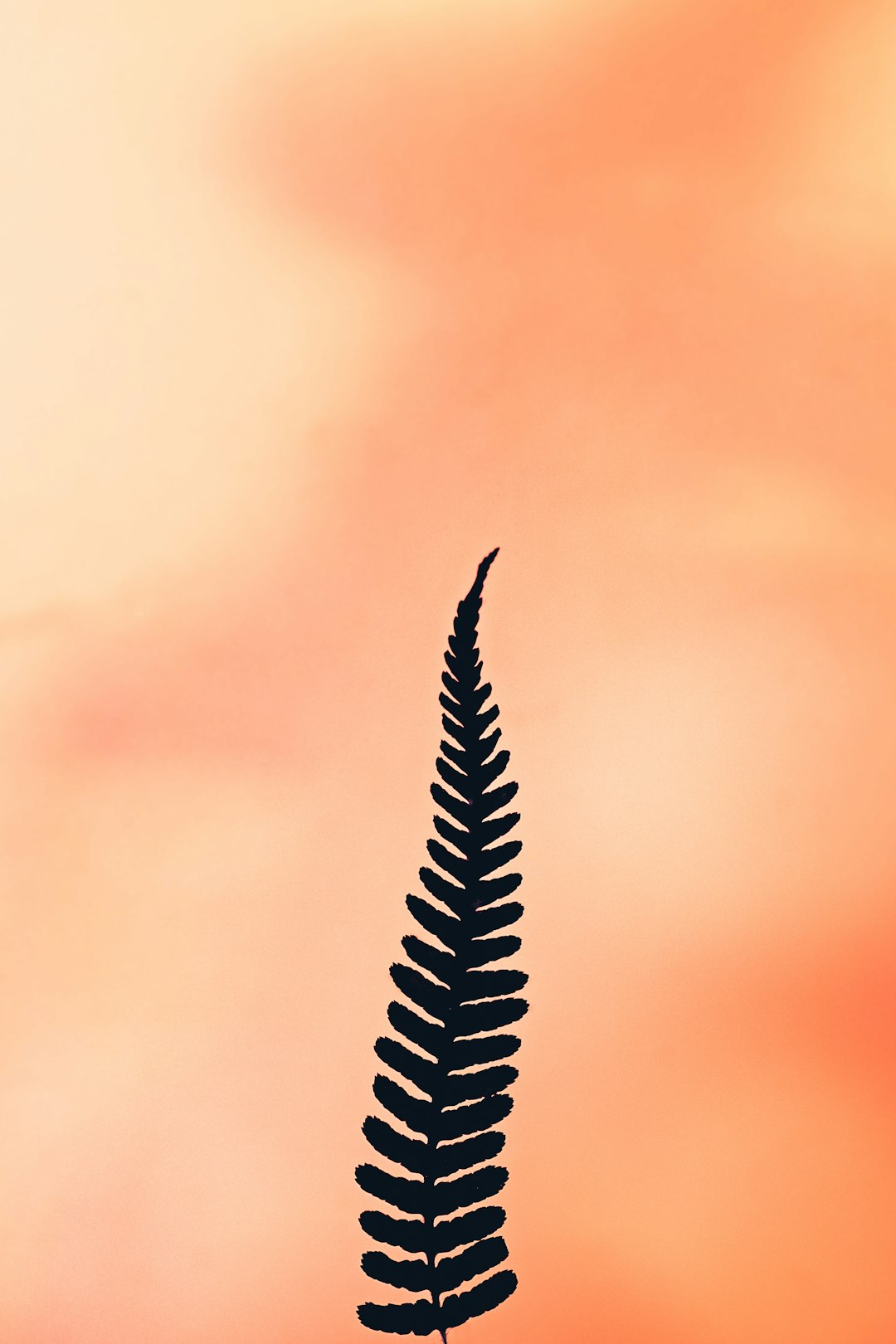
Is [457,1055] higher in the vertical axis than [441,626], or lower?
lower

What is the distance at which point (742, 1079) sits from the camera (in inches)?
25.6

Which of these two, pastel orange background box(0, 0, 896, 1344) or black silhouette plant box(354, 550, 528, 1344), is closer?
black silhouette plant box(354, 550, 528, 1344)

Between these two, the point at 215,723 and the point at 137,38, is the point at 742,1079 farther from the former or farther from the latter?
the point at 137,38

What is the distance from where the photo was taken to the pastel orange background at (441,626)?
0.62 m

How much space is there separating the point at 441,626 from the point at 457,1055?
0.32 metres

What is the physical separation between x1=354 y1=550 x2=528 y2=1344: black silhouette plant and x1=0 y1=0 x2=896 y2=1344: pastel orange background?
0.64ft

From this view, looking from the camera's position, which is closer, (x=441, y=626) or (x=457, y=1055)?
(x=457, y=1055)

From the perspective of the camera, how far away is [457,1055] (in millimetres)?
433

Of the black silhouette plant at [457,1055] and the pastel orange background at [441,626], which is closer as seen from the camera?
the black silhouette plant at [457,1055]

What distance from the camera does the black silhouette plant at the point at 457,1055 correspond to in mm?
424

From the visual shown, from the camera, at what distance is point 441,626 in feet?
2.31

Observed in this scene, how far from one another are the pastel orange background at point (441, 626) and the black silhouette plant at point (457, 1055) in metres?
0.20

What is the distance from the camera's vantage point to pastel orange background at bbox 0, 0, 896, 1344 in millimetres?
623

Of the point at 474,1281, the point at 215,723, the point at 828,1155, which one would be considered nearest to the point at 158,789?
the point at 215,723
